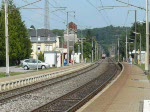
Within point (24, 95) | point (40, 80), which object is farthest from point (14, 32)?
point (24, 95)

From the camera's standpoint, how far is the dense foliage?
7957 cm

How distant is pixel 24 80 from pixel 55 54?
1366 inches

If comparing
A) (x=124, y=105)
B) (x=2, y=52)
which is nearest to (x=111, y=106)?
(x=124, y=105)

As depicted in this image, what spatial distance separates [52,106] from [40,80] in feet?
67.9

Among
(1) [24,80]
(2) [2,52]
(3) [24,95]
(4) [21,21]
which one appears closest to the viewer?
(3) [24,95]

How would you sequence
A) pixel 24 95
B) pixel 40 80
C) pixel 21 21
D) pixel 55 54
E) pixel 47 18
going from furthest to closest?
pixel 21 21 → pixel 55 54 → pixel 47 18 → pixel 40 80 → pixel 24 95

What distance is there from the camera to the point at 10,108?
18844mm

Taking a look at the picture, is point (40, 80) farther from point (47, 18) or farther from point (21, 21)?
point (21, 21)

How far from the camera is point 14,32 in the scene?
274 feet

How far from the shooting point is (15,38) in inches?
3302

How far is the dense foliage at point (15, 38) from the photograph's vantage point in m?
79.6

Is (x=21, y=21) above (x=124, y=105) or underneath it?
above

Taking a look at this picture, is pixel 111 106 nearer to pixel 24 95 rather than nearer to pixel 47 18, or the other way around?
pixel 24 95

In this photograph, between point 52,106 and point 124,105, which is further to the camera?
point 52,106
